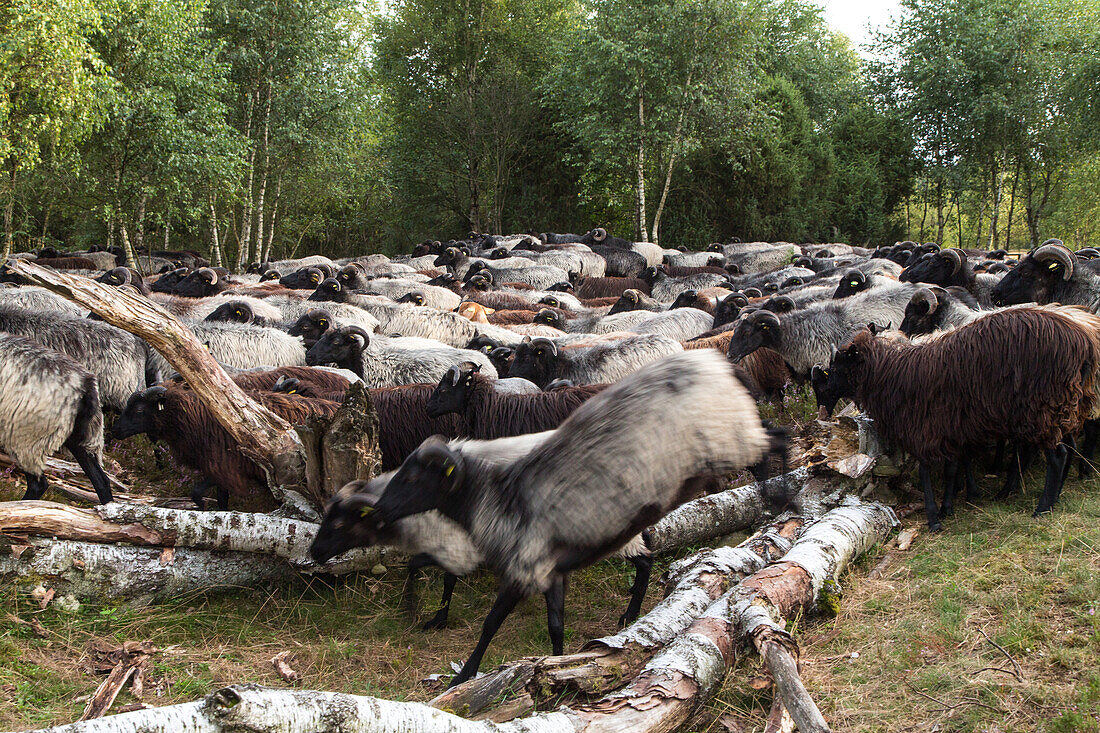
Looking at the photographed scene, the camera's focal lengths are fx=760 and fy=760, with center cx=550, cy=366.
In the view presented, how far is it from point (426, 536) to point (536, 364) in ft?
13.3

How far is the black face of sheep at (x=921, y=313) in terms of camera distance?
765cm

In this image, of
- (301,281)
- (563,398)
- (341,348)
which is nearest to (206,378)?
(563,398)

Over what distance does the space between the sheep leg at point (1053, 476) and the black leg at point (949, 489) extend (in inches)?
21.1

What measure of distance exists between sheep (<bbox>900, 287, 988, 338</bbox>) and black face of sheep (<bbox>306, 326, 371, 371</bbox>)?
6.04m

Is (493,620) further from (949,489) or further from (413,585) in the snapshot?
(949,489)

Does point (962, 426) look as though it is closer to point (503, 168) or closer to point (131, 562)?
point (131, 562)

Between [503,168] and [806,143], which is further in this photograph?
[503,168]

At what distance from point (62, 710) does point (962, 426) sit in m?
5.84

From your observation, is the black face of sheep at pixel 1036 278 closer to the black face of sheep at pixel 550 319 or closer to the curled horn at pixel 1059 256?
the curled horn at pixel 1059 256

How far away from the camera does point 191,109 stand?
20719 mm

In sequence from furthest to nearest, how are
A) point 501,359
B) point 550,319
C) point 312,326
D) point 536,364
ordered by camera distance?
point 550,319, point 312,326, point 501,359, point 536,364

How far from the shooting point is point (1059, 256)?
8031 mm

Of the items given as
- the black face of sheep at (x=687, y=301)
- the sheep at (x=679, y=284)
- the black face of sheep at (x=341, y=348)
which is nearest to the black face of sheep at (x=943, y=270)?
the black face of sheep at (x=687, y=301)

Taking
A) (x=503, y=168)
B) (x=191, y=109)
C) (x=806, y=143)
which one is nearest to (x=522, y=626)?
(x=191, y=109)
